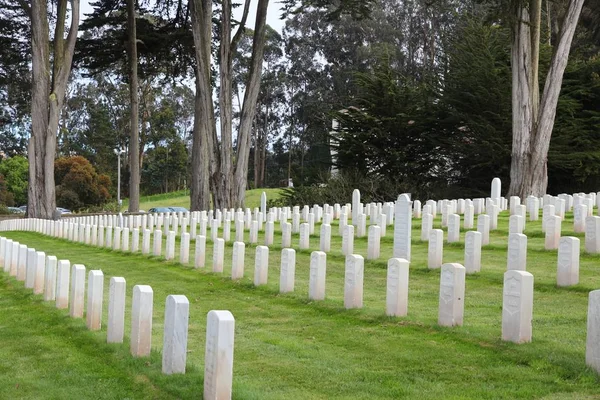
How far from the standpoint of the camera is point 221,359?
15.8ft

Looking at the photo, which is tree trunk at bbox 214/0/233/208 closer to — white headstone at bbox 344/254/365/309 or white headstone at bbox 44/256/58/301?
white headstone at bbox 44/256/58/301

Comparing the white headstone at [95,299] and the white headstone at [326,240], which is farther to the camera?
the white headstone at [326,240]

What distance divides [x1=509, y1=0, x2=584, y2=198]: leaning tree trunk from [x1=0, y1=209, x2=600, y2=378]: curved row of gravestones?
37.5 ft

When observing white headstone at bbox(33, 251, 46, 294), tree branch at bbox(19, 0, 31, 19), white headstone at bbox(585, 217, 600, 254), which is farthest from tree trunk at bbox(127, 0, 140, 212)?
white headstone at bbox(585, 217, 600, 254)

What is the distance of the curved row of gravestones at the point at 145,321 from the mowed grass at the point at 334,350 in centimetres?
14

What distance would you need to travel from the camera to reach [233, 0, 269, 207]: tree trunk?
25219mm

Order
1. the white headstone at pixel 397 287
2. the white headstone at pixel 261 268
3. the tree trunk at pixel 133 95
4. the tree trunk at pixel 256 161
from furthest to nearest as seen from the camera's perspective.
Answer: the tree trunk at pixel 256 161
the tree trunk at pixel 133 95
the white headstone at pixel 261 268
the white headstone at pixel 397 287

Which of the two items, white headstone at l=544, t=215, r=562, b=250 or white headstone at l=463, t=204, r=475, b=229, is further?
white headstone at l=463, t=204, r=475, b=229

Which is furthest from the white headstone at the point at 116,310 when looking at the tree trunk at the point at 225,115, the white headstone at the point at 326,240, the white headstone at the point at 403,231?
the tree trunk at the point at 225,115

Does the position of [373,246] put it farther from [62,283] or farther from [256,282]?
[62,283]

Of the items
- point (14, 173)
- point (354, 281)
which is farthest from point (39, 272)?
point (14, 173)

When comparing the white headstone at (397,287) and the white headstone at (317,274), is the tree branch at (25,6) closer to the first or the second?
the white headstone at (317,274)

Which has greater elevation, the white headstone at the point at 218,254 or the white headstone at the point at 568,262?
the white headstone at the point at 568,262

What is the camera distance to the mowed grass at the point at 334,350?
5.44 m
